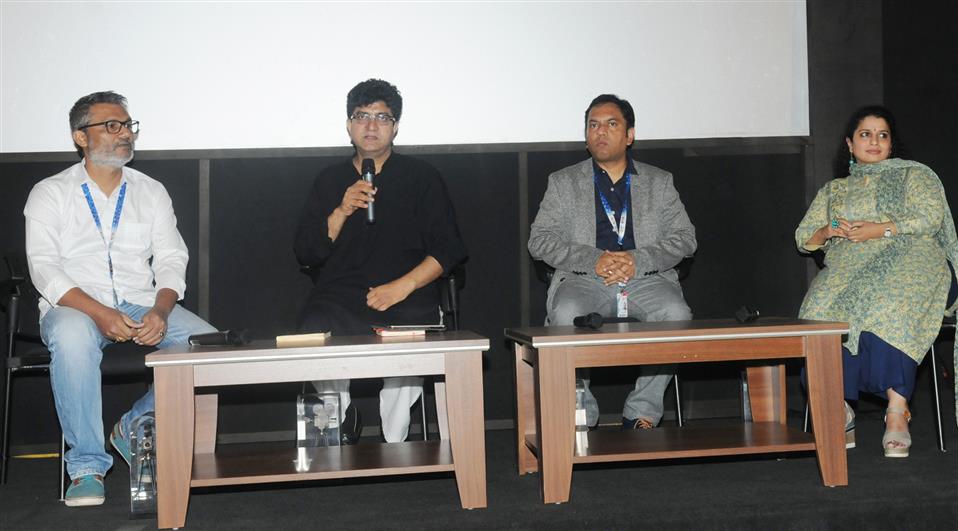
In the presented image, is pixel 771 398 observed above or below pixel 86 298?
below

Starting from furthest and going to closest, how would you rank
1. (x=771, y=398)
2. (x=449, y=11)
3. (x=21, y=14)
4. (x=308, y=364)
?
1. (x=449, y=11)
2. (x=21, y=14)
3. (x=771, y=398)
4. (x=308, y=364)

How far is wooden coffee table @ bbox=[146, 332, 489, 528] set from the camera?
2270 mm

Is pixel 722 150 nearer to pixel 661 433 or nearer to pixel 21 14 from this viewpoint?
pixel 661 433

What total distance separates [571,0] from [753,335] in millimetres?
2114

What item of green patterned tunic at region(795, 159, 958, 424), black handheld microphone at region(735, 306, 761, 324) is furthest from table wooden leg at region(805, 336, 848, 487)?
green patterned tunic at region(795, 159, 958, 424)

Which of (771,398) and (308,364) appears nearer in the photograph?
(308,364)

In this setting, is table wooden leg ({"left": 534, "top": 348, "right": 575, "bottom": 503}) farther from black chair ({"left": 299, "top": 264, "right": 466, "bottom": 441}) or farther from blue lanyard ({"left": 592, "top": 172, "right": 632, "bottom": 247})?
blue lanyard ({"left": 592, "top": 172, "right": 632, "bottom": 247})

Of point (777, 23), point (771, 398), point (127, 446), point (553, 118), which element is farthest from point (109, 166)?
point (777, 23)

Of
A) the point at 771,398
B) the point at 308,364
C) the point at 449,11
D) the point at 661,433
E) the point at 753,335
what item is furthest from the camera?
the point at 449,11

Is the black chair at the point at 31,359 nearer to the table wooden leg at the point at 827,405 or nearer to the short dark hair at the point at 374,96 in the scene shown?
the short dark hair at the point at 374,96

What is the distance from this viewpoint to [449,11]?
396cm

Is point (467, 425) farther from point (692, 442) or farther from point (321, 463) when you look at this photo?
point (692, 442)

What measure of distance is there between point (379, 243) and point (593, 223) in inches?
34.9

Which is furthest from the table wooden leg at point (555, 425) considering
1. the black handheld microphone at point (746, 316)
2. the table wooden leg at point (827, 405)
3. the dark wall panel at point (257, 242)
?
the dark wall panel at point (257, 242)
